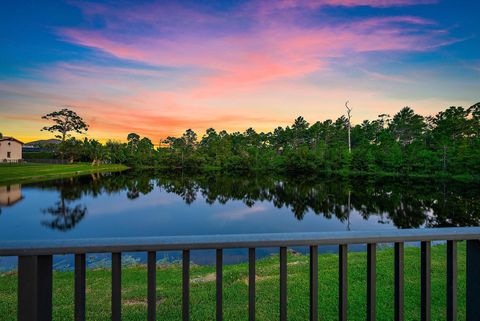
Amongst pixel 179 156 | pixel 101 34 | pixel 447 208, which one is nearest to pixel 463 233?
pixel 101 34

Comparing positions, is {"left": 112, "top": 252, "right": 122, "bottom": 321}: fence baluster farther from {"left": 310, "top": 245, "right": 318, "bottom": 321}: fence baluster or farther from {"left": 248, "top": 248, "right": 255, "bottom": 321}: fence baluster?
{"left": 310, "top": 245, "right": 318, "bottom": 321}: fence baluster

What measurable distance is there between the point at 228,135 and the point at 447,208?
160 ft

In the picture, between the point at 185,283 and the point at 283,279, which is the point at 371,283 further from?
the point at 185,283

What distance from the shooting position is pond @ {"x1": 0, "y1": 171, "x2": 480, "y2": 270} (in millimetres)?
10008

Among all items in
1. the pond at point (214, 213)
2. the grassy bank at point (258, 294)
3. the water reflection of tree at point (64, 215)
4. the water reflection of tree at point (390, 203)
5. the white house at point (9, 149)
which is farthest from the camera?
the white house at point (9, 149)

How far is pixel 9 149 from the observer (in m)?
42.1

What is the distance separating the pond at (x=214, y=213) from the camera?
1001 cm

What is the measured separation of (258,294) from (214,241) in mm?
3068

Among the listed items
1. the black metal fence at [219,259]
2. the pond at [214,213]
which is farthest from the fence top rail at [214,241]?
the pond at [214,213]

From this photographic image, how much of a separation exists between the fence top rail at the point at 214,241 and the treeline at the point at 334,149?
101 ft

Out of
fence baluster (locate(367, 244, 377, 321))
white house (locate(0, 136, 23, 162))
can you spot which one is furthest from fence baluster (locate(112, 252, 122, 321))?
white house (locate(0, 136, 23, 162))

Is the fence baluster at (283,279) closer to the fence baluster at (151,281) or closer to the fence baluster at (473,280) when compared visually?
the fence baluster at (151,281)

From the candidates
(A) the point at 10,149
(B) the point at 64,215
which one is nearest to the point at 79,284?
(B) the point at 64,215

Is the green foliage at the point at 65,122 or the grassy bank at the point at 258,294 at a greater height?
the green foliage at the point at 65,122
